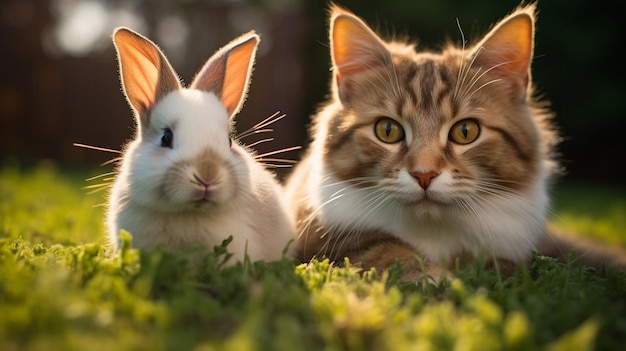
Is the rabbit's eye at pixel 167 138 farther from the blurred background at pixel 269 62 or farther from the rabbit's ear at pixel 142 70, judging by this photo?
the blurred background at pixel 269 62

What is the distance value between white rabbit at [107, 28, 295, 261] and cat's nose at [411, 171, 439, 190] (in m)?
0.61

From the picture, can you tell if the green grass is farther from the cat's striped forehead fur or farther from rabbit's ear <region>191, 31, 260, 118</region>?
rabbit's ear <region>191, 31, 260, 118</region>

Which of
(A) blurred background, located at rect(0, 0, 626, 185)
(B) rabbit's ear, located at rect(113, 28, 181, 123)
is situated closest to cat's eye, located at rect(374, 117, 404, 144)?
(B) rabbit's ear, located at rect(113, 28, 181, 123)

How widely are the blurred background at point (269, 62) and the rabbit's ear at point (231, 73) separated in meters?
7.42

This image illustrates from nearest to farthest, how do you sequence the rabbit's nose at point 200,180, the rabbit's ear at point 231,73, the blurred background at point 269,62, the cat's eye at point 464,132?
the rabbit's nose at point 200,180 → the rabbit's ear at point 231,73 → the cat's eye at point 464,132 → the blurred background at point 269,62

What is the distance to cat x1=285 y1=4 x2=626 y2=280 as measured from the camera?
8.21ft

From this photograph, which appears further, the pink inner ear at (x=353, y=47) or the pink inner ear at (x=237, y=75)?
the pink inner ear at (x=353, y=47)

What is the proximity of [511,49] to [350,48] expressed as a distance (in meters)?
0.73

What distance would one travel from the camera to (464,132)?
2.60 metres

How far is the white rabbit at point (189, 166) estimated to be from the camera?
207 centimetres

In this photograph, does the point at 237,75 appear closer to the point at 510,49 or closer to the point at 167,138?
the point at 167,138

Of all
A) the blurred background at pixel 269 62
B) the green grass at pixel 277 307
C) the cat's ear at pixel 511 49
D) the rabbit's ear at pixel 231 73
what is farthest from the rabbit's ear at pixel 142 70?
the blurred background at pixel 269 62

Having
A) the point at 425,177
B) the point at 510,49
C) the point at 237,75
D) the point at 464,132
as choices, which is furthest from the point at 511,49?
the point at 237,75

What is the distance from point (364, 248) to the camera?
2.70m
